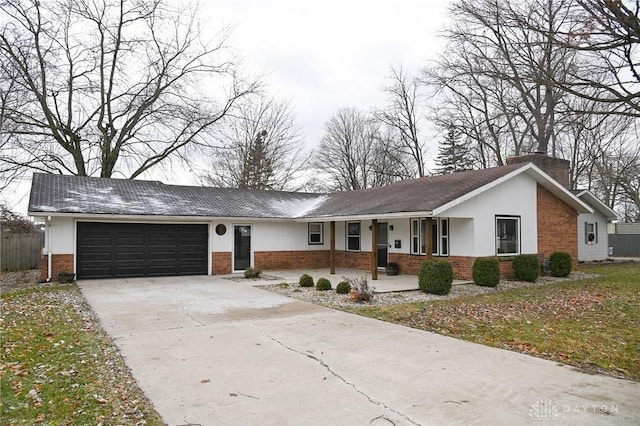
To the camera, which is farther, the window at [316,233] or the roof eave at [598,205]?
the roof eave at [598,205]

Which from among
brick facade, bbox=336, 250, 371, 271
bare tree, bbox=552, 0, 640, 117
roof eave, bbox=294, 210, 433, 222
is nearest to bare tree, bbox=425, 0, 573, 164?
bare tree, bbox=552, 0, 640, 117

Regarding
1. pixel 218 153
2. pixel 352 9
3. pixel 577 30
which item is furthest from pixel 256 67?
pixel 577 30

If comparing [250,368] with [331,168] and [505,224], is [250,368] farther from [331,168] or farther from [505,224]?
[331,168]

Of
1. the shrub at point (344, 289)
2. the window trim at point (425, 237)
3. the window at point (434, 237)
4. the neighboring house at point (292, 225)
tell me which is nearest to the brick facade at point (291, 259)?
the neighboring house at point (292, 225)

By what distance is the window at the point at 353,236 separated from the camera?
1891cm

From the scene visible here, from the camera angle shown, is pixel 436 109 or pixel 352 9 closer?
pixel 352 9

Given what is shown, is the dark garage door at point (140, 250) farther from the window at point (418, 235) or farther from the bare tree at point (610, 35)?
the bare tree at point (610, 35)

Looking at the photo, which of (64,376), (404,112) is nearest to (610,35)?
(64,376)

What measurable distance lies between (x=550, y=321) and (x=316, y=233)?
41.3 feet

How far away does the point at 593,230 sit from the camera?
2459 centimetres

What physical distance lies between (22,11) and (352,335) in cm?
2458

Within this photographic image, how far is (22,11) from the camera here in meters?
21.8

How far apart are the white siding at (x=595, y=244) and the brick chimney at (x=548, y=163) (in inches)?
232

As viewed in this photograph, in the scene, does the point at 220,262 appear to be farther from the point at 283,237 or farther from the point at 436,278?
the point at 436,278
